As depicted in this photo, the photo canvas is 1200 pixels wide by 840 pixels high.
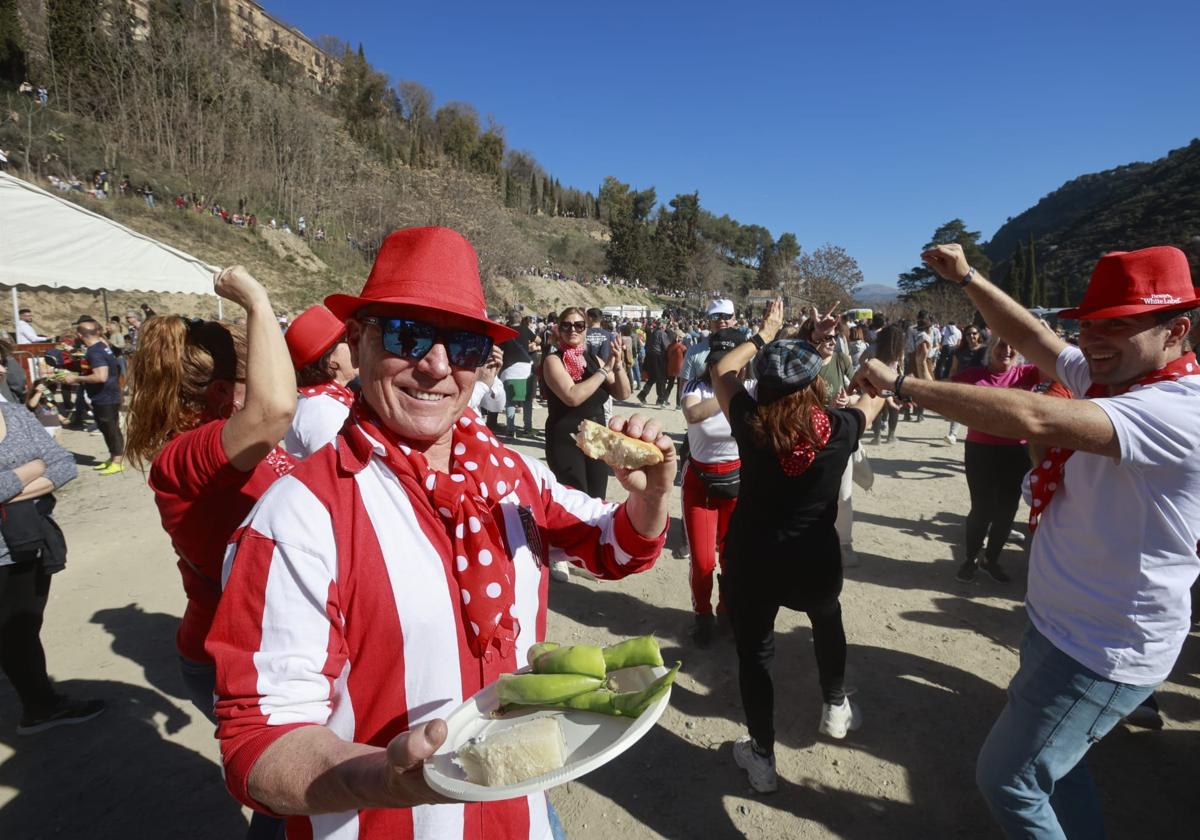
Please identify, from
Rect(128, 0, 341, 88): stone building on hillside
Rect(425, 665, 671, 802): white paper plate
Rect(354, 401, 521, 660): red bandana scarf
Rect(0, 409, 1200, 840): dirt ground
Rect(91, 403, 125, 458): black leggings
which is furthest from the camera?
Rect(128, 0, 341, 88): stone building on hillside

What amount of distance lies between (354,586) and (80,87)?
152 ft

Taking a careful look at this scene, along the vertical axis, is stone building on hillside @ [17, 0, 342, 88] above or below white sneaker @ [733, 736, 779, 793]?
above

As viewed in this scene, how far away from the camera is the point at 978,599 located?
492 cm

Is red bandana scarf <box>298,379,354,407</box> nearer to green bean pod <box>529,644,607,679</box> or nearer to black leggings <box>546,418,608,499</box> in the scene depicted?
green bean pod <box>529,644,607,679</box>

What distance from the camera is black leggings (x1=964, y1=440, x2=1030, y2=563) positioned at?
16.2ft

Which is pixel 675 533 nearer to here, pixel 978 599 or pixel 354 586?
pixel 978 599

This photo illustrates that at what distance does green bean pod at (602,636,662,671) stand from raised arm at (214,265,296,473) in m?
1.35

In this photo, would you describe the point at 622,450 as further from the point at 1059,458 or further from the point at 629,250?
the point at 629,250

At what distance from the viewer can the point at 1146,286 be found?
1.94 meters

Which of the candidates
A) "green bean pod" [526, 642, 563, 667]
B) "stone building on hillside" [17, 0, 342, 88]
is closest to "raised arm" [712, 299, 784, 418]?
"green bean pod" [526, 642, 563, 667]

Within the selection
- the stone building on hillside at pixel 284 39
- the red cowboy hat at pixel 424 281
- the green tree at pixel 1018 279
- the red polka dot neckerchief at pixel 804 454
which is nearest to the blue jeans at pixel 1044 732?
the red polka dot neckerchief at pixel 804 454

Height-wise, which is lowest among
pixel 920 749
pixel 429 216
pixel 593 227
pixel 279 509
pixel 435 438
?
pixel 920 749

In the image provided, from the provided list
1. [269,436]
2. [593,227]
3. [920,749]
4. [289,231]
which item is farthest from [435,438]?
[593,227]

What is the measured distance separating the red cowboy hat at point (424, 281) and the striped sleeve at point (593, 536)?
54 centimetres
